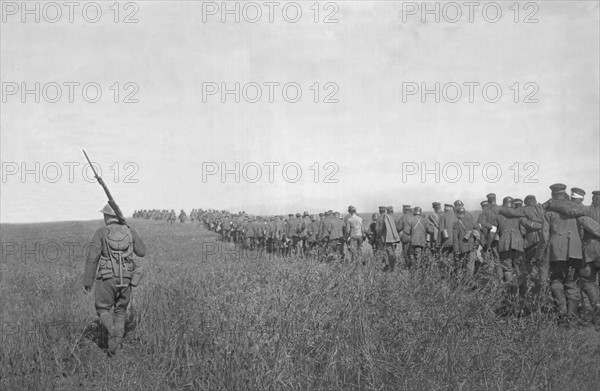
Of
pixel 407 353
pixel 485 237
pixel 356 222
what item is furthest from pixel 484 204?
pixel 407 353

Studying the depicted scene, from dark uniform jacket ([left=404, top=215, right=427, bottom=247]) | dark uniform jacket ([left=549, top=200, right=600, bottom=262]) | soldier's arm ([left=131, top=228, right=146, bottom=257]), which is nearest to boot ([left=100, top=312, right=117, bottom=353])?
soldier's arm ([left=131, top=228, right=146, bottom=257])

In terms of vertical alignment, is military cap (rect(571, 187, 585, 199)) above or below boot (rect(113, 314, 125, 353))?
above

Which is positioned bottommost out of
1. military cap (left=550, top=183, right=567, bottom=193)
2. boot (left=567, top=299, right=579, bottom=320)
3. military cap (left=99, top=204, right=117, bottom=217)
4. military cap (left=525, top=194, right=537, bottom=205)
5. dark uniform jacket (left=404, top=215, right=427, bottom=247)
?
boot (left=567, top=299, right=579, bottom=320)

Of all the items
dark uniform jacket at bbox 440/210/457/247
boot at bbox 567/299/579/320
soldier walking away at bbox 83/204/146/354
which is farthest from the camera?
dark uniform jacket at bbox 440/210/457/247

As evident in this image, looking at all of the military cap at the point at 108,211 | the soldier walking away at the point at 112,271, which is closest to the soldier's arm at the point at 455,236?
the soldier walking away at the point at 112,271

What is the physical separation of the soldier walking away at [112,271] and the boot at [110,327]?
2 centimetres

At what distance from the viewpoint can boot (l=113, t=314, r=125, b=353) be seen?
22.4ft

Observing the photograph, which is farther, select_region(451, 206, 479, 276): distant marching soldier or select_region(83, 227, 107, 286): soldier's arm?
select_region(451, 206, 479, 276): distant marching soldier

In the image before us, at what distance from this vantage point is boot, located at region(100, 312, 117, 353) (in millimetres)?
6793

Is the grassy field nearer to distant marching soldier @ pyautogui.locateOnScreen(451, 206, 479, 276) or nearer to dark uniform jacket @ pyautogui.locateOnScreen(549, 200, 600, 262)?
dark uniform jacket @ pyautogui.locateOnScreen(549, 200, 600, 262)

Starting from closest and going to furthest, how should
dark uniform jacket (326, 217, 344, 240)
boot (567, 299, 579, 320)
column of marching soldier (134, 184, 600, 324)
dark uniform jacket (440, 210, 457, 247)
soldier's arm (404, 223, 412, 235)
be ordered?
boot (567, 299, 579, 320) < column of marching soldier (134, 184, 600, 324) < dark uniform jacket (440, 210, 457, 247) < soldier's arm (404, 223, 412, 235) < dark uniform jacket (326, 217, 344, 240)

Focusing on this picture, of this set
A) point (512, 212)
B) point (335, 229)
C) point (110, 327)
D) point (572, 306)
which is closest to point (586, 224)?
point (572, 306)

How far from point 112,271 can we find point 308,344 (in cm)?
292

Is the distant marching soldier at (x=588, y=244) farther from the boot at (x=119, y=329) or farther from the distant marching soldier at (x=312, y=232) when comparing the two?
the distant marching soldier at (x=312, y=232)
